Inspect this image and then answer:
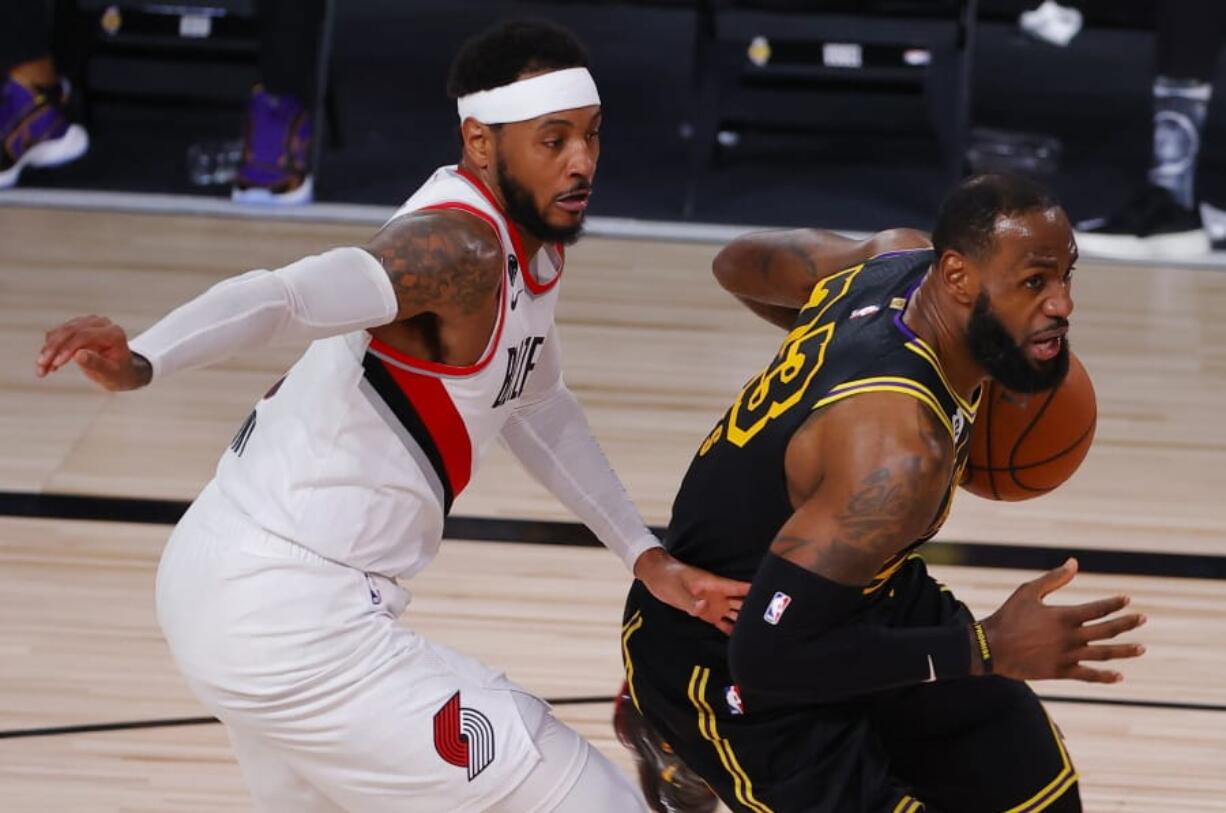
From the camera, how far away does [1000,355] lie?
111 inches

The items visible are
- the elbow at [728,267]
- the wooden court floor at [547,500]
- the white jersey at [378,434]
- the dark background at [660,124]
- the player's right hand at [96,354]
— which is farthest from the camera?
the dark background at [660,124]

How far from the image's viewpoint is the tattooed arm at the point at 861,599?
2.72 m

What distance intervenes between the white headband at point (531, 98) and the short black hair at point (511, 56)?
16 millimetres

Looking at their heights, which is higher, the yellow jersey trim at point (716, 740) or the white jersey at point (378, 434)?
the white jersey at point (378, 434)

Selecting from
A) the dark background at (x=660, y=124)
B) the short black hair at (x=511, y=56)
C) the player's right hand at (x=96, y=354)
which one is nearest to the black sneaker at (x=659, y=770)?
the short black hair at (x=511, y=56)

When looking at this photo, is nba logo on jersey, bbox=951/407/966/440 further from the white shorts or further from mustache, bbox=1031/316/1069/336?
the white shorts

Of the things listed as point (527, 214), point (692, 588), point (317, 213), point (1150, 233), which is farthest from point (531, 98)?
point (1150, 233)

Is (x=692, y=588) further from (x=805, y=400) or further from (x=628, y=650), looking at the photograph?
(x=805, y=400)

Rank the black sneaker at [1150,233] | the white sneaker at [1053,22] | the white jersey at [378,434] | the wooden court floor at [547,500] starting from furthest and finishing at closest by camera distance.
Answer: the white sneaker at [1053,22] → the black sneaker at [1150,233] → the wooden court floor at [547,500] → the white jersey at [378,434]

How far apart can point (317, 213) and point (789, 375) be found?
196 inches

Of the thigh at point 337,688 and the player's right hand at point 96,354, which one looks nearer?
the player's right hand at point 96,354

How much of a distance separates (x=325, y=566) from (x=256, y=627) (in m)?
0.14

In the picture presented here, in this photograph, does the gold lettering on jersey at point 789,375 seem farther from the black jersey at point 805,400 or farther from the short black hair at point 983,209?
the short black hair at point 983,209

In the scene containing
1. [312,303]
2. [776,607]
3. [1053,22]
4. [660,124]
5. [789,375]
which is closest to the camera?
[312,303]
